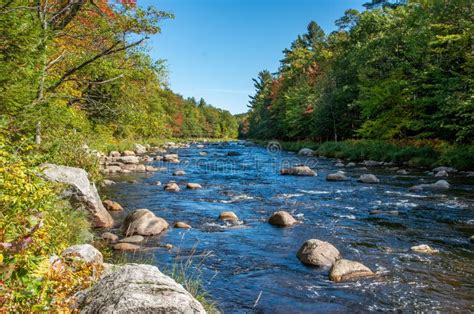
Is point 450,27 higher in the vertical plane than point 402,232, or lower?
higher

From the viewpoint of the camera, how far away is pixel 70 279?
3.13 metres

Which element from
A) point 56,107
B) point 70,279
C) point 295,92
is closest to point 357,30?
point 295,92

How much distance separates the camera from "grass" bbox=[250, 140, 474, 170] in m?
20.8

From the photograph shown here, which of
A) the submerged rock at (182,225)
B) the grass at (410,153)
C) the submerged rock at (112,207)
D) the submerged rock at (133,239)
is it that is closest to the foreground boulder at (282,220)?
the submerged rock at (182,225)

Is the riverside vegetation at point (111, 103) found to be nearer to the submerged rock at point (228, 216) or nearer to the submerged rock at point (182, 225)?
the submerged rock at point (182, 225)

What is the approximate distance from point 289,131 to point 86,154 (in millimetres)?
43322

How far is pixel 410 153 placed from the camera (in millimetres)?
25156

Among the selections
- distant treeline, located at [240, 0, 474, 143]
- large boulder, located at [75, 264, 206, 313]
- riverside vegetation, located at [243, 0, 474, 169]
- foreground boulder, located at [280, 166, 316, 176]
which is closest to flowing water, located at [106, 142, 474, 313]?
large boulder, located at [75, 264, 206, 313]

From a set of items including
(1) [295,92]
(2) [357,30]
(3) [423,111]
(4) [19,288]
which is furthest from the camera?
(1) [295,92]

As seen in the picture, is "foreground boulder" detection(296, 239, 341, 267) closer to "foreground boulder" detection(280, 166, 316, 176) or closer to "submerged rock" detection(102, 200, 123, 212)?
"submerged rock" detection(102, 200, 123, 212)

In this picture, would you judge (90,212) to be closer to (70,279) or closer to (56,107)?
(56,107)

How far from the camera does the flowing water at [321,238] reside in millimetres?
6152

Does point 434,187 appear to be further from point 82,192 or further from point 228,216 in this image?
point 82,192

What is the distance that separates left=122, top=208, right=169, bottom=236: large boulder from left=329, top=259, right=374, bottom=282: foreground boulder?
483cm
